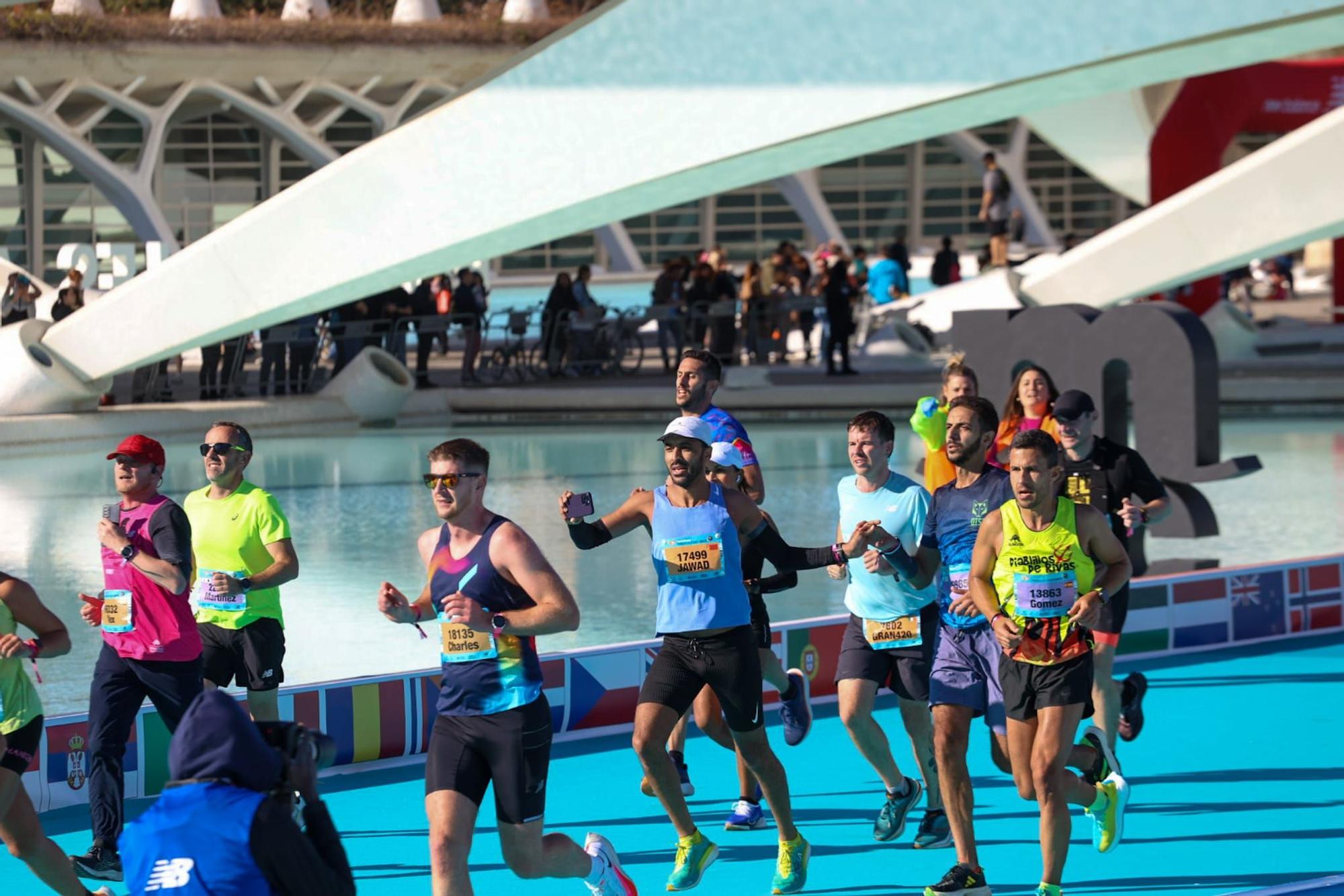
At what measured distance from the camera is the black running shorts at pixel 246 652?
6.92 metres

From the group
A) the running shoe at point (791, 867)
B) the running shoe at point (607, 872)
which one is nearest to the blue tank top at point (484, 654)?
the running shoe at point (607, 872)

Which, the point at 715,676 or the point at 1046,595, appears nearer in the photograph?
the point at 1046,595

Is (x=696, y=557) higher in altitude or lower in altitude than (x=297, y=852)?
higher

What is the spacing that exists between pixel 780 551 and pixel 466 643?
1531 mm

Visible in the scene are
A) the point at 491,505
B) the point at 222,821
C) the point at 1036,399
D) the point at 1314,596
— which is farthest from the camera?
the point at 491,505

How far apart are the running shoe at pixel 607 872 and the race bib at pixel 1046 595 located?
144 cm

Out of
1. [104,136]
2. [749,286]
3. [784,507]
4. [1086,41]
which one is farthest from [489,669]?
[104,136]

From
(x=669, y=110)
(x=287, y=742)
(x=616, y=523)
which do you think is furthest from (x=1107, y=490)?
(x=669, y=110)

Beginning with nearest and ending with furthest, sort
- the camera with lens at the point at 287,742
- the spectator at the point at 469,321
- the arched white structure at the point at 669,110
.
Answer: the camera with lens at the point at 287,742
the arched white structure at the point at 669,110
the spectator at the point at 469,321

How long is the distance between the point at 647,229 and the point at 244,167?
11.8m

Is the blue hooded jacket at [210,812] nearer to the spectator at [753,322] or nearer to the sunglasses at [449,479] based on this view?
the sunglasses at [449,479]

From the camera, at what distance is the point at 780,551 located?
6598mm

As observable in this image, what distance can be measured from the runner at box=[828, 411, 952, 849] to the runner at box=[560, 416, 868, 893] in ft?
1.74

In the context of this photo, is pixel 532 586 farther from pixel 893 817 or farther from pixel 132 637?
pixel 893 817
